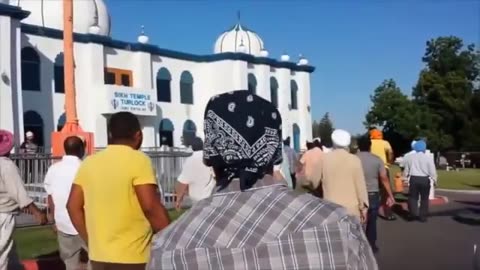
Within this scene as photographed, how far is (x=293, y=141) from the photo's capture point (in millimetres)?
47719

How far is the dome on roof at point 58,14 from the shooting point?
36562mm

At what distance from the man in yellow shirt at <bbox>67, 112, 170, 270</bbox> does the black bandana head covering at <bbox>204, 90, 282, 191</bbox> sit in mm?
2611

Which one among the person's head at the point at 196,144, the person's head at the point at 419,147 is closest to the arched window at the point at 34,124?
the person's head at the point at 419,147


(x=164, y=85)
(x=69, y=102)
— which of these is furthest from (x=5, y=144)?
(x=164, y=85)

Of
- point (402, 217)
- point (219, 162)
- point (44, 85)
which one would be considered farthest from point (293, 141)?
point (219, 162)

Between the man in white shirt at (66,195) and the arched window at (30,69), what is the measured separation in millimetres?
27020

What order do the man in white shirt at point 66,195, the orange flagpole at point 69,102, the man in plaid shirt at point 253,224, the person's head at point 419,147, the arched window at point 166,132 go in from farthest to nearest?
the arched window at point 166,132
the orange flagpole at point 69,102
the person's head at point 419,147
the man in white shirt at point 66,195
the man in plaid shirt at point 253,224

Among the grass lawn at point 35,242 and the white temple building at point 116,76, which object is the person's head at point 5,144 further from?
the white temple building at point 116,76

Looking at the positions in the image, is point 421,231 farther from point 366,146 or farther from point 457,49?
point 457,49

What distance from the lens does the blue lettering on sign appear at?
35531 millimetres

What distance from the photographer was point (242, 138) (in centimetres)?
226

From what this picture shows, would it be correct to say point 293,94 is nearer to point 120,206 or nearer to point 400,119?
point 400,119

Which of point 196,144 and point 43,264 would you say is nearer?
point 43,264

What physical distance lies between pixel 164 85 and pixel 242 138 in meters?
38.9
